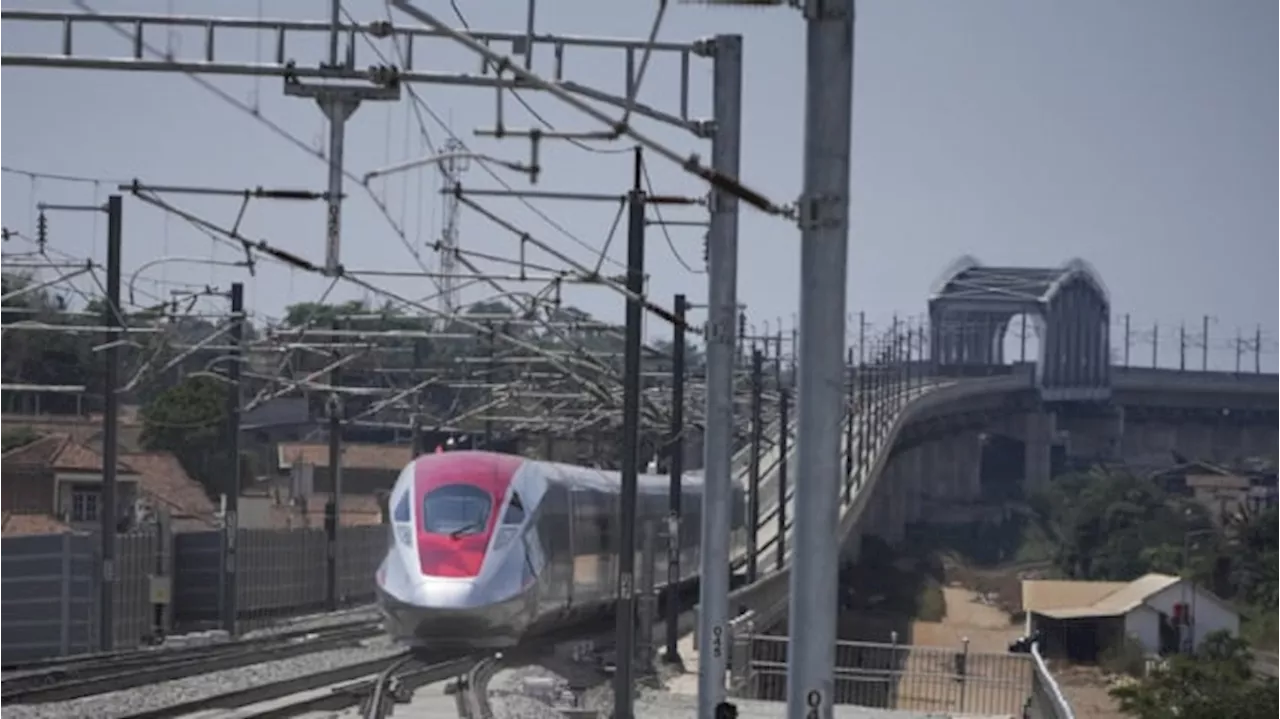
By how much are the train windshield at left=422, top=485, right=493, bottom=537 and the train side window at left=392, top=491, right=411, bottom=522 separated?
1.06ft

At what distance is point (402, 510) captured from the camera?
35469mm

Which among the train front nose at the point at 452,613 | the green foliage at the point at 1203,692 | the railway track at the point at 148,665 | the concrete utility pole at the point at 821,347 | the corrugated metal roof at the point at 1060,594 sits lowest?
the corrugated metal roof at the point at 1060,594

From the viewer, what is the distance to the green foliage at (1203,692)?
113 feet

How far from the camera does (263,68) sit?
19875 mm

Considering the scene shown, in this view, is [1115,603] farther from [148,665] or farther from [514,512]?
[148,665]

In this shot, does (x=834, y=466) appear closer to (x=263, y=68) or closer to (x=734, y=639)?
(x=263, y=68)

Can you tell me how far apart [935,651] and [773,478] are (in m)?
54.0

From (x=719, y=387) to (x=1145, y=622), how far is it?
45.9 m

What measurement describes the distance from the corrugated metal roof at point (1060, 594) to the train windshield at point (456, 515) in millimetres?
35376

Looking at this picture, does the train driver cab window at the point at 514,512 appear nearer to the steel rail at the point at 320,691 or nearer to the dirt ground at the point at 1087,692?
the steel rail at the point at 320,691

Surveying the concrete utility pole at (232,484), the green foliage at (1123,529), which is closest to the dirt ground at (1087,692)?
the concrete utility pole at (232,484)

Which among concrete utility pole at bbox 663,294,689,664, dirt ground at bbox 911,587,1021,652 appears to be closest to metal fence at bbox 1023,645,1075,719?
concrete utility pole at bbox 663,294,689,664

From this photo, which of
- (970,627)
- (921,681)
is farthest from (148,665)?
(970,627)

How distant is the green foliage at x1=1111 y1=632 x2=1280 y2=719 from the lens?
113 feet
